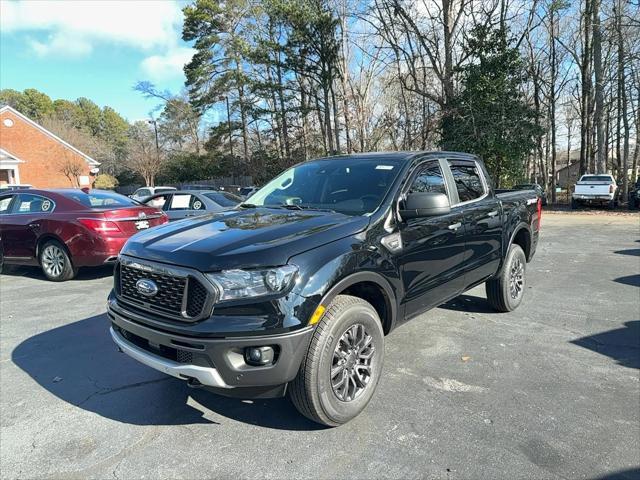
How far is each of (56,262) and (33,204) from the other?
3.68ft

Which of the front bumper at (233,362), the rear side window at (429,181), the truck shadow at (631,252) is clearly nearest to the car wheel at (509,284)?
the rear side window at (429,181)

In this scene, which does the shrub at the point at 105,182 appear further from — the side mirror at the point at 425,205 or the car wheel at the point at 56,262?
the side mirror at the point at 425,205

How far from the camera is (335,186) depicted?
12.9ft

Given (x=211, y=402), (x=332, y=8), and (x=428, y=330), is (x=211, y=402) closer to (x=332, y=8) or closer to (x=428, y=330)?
(x=428, y=330)

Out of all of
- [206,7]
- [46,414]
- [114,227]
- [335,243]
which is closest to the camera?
[335,243]

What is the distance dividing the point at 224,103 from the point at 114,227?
96.2 feet

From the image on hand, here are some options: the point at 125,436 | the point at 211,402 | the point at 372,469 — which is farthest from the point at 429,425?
the point at 125,436

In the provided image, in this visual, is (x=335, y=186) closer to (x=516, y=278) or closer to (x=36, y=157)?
(x=516, y=278)

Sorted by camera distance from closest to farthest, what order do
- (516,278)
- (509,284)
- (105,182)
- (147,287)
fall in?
(147,287) → (509,284) → (516,278) → (105,182)

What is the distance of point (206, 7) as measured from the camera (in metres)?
30.2

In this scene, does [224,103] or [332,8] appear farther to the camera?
[224,103]

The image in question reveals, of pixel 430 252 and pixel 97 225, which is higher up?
pixel 97 225

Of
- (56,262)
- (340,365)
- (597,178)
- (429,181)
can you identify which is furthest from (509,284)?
(597,178)

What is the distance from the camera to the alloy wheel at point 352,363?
115 inches
